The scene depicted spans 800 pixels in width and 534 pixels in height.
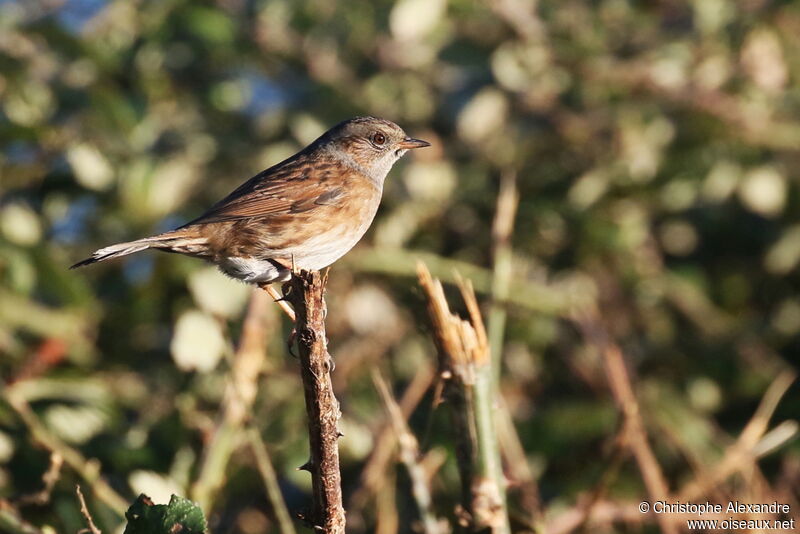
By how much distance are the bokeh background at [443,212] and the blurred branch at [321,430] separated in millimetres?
1740

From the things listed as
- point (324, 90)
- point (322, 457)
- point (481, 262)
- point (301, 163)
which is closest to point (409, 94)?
point (324, 90)

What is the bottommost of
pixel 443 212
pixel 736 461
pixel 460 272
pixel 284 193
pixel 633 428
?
pixel 736 461

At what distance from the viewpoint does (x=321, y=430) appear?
2.93 m

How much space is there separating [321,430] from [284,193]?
206 cm

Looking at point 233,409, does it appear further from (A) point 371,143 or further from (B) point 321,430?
(A) point 371,143

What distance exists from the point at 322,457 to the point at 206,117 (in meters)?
4.39

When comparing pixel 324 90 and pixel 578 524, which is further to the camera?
pixel 324 90

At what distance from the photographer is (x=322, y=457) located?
2918 mm

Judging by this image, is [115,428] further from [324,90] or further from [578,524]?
[324,90]

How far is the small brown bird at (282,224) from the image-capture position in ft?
14.8

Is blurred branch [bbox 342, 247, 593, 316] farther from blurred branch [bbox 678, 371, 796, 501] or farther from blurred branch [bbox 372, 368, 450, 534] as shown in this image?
blurred branch [bbox 372, 368, 450, 534]

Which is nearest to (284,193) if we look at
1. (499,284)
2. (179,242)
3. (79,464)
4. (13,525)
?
(179,242)

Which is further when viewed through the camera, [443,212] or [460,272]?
[443,212]

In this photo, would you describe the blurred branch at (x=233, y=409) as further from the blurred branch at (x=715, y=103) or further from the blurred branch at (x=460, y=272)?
the blurred branch at (x=715, y=103)
